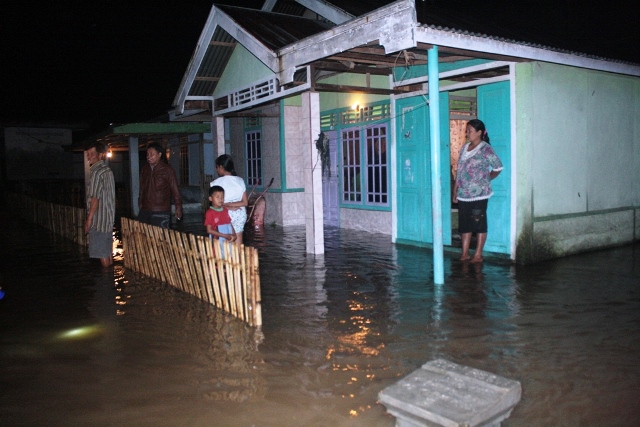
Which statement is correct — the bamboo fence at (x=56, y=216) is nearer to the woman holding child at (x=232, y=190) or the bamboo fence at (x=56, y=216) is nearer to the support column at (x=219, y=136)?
the support column at (x=219, y=136)

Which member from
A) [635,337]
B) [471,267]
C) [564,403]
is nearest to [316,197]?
[471,267]

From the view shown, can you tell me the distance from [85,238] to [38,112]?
2352 cm

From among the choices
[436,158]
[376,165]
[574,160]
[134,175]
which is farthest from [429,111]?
[134,175]

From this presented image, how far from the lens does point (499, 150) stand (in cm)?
851

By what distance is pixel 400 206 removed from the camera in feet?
34.0

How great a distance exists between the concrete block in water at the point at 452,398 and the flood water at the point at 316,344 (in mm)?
579

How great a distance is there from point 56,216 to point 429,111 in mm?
9294

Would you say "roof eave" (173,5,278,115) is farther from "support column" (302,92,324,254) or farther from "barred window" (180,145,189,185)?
"barred window" (180,145,189,185)

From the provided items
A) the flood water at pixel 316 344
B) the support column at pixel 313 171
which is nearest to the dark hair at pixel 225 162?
the flood water at pixel 316 344

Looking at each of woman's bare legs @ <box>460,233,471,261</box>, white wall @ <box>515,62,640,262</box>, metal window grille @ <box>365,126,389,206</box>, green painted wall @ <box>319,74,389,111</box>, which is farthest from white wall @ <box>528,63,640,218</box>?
metal window grille @ <box>365,126,389,206</box>

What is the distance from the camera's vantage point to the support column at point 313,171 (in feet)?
30.3

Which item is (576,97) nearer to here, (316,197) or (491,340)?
(316,197)

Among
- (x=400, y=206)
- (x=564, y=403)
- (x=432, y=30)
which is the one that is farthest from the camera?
(x=400, y=206)

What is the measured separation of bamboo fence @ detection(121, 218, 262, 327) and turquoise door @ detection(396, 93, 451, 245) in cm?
449
